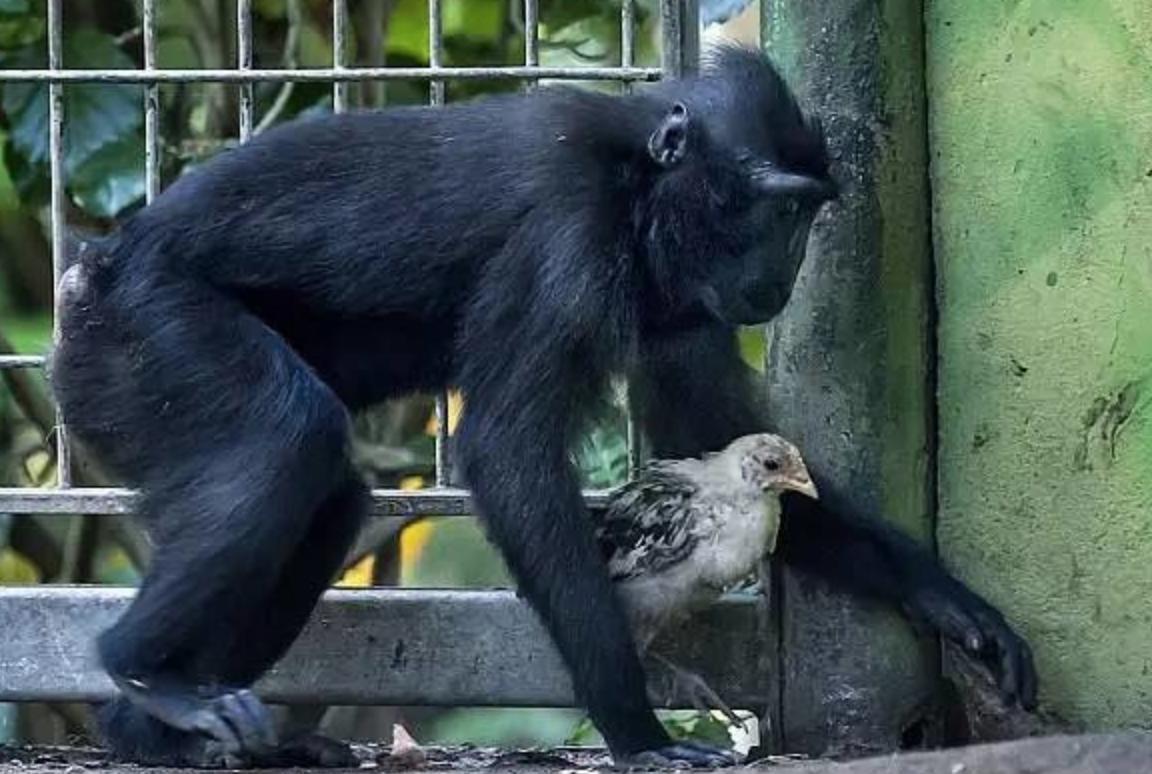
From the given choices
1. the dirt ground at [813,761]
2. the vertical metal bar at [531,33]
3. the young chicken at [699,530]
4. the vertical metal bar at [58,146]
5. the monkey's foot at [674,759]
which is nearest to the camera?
the dirt ground at [813,761]

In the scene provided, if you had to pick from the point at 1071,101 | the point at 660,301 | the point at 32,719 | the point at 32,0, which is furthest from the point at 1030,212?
the point at 32,719

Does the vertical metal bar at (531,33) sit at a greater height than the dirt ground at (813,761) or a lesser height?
greater

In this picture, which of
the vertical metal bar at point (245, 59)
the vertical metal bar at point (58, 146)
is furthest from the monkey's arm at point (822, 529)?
the vertical metal bar at point (58, 146)

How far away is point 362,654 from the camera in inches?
236

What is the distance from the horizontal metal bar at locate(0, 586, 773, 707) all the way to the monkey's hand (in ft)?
1.64

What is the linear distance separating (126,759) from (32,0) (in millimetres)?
2695

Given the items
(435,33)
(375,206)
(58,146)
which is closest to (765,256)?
(375,206)

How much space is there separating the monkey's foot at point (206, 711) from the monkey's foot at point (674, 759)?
814 mm

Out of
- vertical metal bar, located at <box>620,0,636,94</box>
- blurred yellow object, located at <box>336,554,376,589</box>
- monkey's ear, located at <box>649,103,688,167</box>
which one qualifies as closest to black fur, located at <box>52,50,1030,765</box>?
monkey's ear, located at <box>649,103,688,167</box>

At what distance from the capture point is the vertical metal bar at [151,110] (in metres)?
6.03

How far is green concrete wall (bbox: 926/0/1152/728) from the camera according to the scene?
5.41 metres

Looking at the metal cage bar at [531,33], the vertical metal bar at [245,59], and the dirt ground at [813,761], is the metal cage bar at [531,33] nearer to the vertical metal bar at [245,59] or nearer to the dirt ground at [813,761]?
the vertical metal bar at [245,59]

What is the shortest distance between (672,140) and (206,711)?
1.67m

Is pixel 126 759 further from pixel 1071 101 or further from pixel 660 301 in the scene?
pixel 1071 101
